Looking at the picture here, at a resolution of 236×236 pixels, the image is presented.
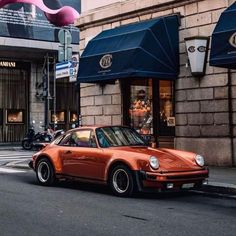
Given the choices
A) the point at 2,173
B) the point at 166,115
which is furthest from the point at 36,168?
the point at 166,115

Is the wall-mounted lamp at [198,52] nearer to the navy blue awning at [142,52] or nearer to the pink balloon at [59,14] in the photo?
the navy blue awning at [142,52]

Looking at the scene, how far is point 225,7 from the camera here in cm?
1503

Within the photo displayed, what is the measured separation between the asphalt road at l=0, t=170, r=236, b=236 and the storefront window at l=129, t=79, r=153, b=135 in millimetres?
6949

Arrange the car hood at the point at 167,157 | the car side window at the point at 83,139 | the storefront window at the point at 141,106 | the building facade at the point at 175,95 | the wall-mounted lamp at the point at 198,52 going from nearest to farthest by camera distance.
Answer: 1. the car hood at the point at 167,157
2. the car side window at the point at 83,139
3. the building facade at the point at 175,95
4. the wall-mounted lamp at the point at 198,52
5. the storefront window at the point at 141,106

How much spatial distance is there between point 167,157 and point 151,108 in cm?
791

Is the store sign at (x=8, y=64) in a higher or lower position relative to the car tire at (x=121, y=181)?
higher

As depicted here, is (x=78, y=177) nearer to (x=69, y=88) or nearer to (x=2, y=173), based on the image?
(x=2, y=173)

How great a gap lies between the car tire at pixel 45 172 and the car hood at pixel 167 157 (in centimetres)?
213

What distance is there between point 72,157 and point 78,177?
1.51 feet

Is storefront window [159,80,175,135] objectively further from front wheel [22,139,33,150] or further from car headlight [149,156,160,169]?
front wheel [22,139,33,150]

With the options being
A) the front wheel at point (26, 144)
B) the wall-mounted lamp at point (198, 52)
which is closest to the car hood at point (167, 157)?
the wall-mounted lamp at point (198, 52)

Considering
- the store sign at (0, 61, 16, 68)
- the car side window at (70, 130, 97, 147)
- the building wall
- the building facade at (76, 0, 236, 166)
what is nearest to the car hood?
the car side window at (70, 130, 97, 147)

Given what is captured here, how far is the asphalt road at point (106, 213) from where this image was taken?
Answer: 7039 millimetres

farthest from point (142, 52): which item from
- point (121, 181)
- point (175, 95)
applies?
point (121, 181)
